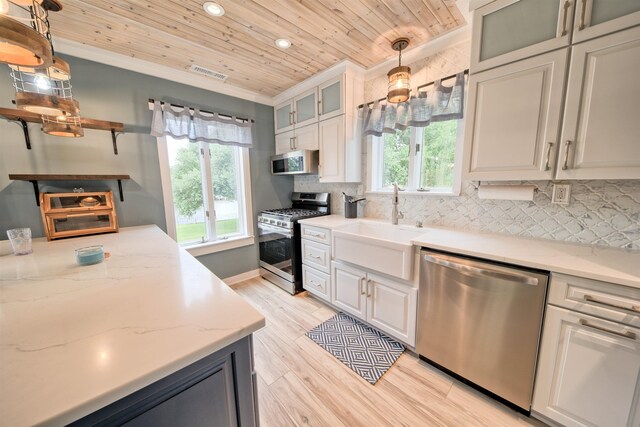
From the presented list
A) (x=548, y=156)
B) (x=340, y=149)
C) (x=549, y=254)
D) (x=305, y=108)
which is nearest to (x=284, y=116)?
(x=305, y=108)

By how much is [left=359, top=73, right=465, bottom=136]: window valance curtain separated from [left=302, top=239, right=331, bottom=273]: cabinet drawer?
4.31 feet

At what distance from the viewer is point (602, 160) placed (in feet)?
3.97

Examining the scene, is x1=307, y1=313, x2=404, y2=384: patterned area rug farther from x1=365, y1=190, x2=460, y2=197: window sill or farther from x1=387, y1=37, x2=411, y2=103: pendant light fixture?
x1=387, y1=37, x2=411, y2=103: pendant light fixture

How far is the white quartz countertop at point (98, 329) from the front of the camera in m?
0.48

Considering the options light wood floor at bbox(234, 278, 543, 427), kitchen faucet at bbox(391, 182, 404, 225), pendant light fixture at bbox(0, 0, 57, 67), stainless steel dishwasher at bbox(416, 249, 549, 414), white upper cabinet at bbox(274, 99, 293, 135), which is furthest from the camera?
white upper cabinet at bbox(274, 99, 293, 135)

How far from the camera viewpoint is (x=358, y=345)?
6.37ft

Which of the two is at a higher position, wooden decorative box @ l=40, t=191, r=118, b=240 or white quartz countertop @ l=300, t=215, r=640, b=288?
wooden decorative box @ l=40, t=191, r=118, b=240

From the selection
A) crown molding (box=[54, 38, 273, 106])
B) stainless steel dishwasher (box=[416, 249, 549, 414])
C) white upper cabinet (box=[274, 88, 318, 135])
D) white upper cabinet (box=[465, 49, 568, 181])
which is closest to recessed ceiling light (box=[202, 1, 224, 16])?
crown molding (box=[54, 38, 273, 106])

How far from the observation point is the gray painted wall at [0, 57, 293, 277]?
1.81 m

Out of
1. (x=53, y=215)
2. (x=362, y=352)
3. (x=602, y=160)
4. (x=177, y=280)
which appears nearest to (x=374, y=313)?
(x=362, y=352)

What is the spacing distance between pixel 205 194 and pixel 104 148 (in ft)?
3.25

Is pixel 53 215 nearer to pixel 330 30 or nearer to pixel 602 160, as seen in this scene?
pixel 330 30

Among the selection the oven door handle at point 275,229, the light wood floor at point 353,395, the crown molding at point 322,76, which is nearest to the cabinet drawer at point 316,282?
the oven door handle at point 275,229

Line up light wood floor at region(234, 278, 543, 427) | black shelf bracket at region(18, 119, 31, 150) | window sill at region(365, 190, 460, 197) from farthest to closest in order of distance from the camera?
window sill at region(365, 190, 460, 197)
black shelf bracket at region(18, 119, 31, 150)
light wood floor at region(234, 278, 543, 427)
